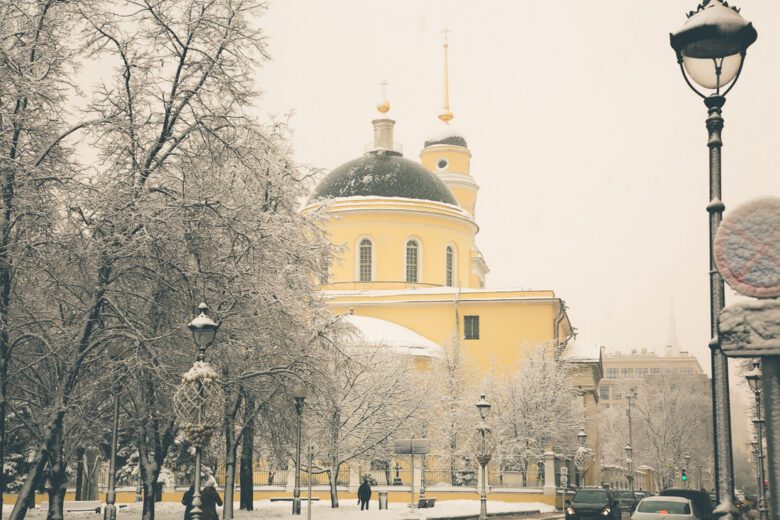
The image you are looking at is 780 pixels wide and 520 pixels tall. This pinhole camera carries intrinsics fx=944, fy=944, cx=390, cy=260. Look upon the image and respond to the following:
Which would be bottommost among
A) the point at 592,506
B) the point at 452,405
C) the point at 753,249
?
the point at 592,506

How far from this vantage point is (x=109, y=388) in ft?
65.8

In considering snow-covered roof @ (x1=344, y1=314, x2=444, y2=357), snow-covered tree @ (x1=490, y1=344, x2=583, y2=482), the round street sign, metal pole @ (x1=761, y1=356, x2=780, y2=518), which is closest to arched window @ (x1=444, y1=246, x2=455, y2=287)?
snow-covered roof @ (x1=344, y1=314, x2=444, y2=357)

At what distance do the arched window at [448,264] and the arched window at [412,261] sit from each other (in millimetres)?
1921

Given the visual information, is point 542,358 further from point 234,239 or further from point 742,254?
point 742,254

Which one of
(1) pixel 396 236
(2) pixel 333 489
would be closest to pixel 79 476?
(2) pixel 333 489

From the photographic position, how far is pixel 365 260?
189 ft

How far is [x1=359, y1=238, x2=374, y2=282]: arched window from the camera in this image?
5747 cm

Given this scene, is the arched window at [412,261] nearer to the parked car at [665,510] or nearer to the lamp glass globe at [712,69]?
the parked car at [665,510]

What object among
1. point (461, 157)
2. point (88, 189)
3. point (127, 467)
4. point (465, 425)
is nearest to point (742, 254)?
point (88, 189)

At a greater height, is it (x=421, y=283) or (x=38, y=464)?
(x=421, y=283)

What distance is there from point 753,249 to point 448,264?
180ft

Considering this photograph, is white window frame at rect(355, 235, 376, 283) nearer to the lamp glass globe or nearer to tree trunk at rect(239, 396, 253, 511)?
tree trunk at rect(239, 396, 253, 511)

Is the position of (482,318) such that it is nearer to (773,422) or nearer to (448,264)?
(448,264)

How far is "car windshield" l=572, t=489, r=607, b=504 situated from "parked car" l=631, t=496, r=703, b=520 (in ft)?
26.1
